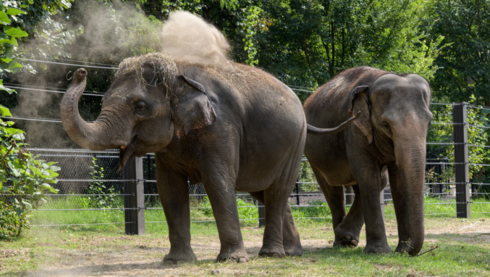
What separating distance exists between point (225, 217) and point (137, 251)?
1.86m

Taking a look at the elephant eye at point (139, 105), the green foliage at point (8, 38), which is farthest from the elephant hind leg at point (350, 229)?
the green foliage at point (8, 38)

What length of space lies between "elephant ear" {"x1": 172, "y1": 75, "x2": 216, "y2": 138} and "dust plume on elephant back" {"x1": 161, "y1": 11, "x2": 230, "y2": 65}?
1.52 feet

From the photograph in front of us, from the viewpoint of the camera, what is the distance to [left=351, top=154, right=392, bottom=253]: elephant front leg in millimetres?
6375

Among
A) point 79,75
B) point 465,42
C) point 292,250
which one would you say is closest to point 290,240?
point 292,250

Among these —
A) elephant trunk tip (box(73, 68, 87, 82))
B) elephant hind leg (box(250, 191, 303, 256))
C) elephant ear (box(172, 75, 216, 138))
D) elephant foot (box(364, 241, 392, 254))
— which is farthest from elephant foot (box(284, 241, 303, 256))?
elephant trunk tip (box(73, 68, 87, 82))

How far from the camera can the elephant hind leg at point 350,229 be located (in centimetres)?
727

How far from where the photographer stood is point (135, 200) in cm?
859

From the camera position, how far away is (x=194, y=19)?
5852 millimetres

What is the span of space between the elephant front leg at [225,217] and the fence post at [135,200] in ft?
11.7

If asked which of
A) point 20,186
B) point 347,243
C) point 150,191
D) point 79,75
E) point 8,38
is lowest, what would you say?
point 347,243

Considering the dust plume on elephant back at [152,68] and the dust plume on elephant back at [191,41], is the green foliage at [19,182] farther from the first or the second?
the dust plume on elephant back at [191,41]

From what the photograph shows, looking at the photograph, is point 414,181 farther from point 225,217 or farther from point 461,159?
point 461,159

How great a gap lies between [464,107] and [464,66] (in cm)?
1267

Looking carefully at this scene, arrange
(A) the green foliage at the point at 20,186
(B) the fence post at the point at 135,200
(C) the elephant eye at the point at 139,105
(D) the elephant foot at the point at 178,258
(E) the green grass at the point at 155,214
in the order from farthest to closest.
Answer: (E) the green grass at the point at 155,214
(B) the fence post at the point at 135,200
(A) the green foliage at the point at 20,186
(D) the elephant foot at the point at 178,258
(C) the elephant eye at the point at 139,105
